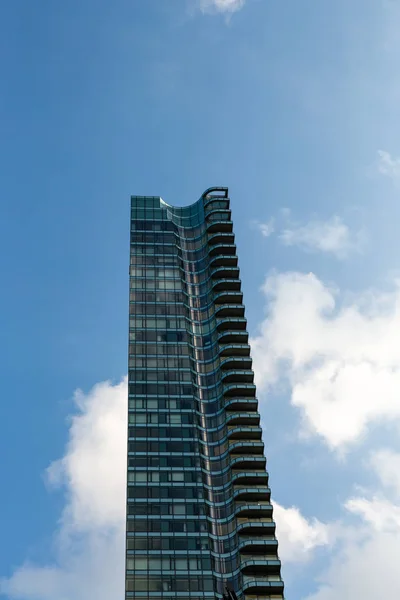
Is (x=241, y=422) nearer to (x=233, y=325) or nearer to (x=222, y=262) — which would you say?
(x=233, y=325)

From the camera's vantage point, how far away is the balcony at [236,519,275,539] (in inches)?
4328

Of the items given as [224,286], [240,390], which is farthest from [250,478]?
[224,286]

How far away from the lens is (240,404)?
125375 millimetres

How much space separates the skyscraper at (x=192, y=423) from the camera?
107125 mm

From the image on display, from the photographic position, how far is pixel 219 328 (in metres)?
136

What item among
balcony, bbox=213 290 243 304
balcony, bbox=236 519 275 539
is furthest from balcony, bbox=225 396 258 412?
balcony, bbox=213 290 243 304

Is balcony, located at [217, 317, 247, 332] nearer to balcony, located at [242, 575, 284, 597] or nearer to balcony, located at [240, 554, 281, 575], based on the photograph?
balcony, located at [240, 554, 281, 575]

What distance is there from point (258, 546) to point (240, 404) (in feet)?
82.1

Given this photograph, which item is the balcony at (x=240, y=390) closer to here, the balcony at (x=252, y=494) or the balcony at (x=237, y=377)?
the balcony at (x=237, y=377)

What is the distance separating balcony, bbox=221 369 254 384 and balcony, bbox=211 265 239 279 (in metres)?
23.4

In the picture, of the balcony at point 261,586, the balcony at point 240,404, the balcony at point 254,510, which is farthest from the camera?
the balcony at point 240,404

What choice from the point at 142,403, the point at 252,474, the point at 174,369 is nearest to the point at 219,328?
the point at 174,369

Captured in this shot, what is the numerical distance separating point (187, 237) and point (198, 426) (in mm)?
45935

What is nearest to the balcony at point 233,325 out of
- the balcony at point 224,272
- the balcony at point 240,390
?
the balcony at point 224,272
